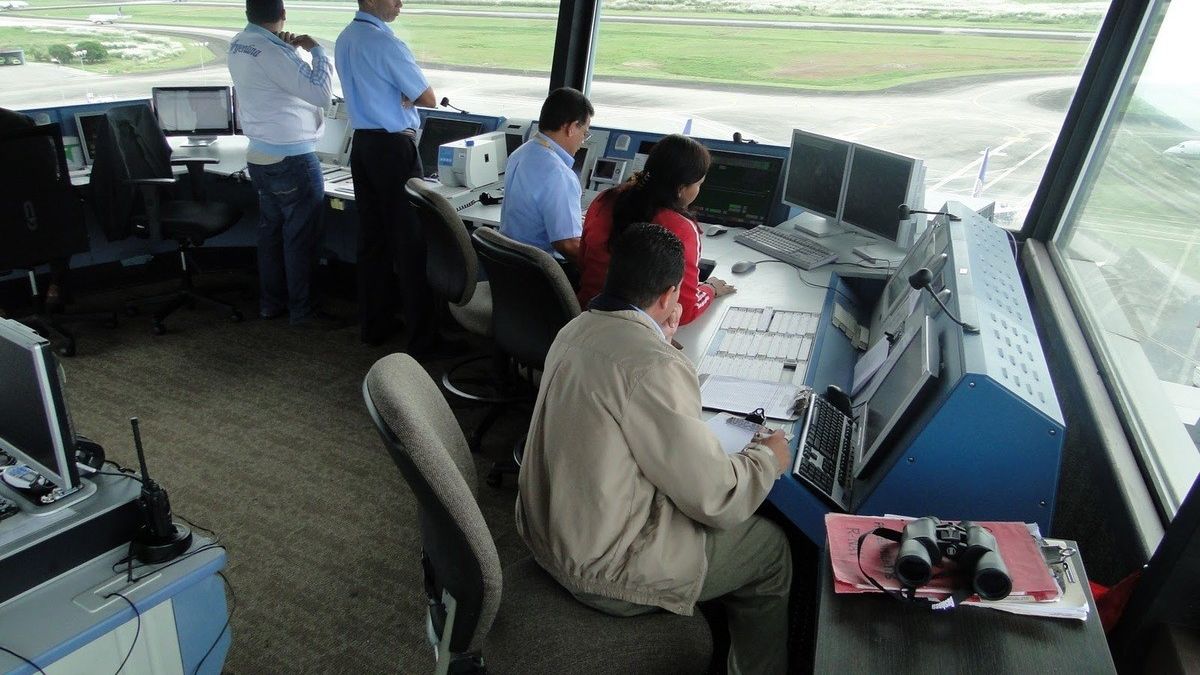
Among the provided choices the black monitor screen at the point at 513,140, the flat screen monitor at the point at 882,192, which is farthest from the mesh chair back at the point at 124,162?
the flat screen monitor at the point at 882,192

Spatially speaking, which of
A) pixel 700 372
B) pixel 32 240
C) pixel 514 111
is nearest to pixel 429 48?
pixel 514 111

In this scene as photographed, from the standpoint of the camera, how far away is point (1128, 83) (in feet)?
9.29

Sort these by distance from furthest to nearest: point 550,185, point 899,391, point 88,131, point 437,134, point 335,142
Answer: point 335,142
point 437,134
point 88,131
point 550,185
point 899,391

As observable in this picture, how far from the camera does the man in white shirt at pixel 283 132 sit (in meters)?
3.60

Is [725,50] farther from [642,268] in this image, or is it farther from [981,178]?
[642,268]

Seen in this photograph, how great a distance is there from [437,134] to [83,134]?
1.72m

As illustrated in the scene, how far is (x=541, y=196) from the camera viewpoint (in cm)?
284

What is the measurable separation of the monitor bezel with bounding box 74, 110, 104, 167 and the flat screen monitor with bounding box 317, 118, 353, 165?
3.38 feet

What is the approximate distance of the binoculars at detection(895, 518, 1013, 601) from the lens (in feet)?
4.04

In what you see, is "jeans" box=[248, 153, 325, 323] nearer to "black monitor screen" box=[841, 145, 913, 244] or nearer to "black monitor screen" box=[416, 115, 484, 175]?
"black monitor screen" box=[416, 115, 484, 175]

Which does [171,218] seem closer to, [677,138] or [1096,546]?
[677,138]

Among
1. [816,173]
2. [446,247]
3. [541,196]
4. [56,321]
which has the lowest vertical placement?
[56,321]

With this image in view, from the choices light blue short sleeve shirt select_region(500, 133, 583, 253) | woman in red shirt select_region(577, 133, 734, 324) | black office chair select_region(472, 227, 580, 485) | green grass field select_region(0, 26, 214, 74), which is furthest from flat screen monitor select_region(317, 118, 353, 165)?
woman in red shirt select_region(577, 133, 734, 324)

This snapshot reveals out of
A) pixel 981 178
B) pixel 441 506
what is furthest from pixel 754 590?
pixel 981 178
